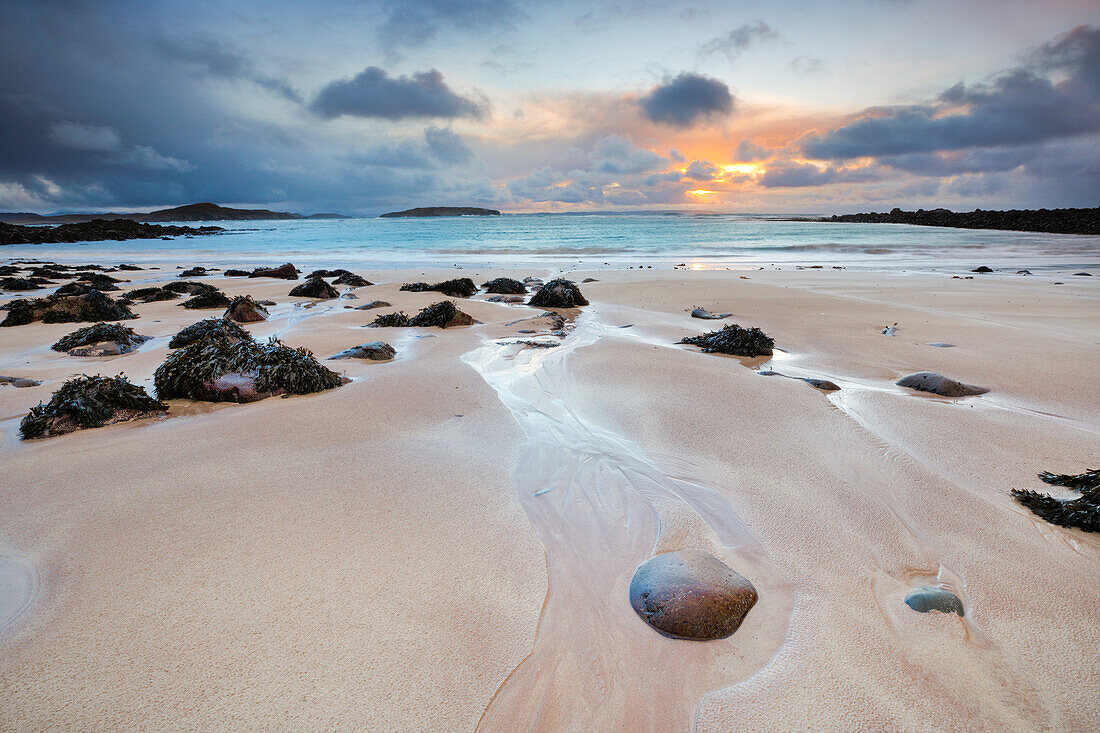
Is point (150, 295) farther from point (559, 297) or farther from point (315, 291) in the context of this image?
point (559, 297)

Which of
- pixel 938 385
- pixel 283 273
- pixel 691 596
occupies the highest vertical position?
pixel 283 273

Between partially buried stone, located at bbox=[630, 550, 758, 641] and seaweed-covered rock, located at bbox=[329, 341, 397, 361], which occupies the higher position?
seaweed-covered rock, located at bbox=[329, 341, 397, 361]

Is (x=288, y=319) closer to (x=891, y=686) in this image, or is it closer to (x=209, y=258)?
(x=891, y=686)

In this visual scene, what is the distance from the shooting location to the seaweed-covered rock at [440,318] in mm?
6902

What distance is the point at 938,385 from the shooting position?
406cm

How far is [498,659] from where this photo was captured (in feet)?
5.24

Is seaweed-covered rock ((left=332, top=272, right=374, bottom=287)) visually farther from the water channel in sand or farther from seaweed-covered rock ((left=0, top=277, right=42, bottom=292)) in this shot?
the water channel in sand

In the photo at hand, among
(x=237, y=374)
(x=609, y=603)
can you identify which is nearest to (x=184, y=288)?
(x=237, y=374)

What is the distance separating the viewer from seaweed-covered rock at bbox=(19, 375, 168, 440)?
3129mm

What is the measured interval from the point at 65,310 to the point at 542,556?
9.35 metres

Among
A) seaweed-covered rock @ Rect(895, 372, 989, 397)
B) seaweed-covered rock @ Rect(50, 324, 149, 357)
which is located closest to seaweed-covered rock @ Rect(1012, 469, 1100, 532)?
seaweed-covered rock @ Rect(895, 372, 989, 397)

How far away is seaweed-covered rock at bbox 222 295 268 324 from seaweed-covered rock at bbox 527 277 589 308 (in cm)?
451

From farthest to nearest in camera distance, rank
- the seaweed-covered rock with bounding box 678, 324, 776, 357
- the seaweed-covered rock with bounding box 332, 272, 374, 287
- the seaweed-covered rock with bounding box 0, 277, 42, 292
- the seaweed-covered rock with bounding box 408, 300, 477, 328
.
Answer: the seaweed-covered rock with bounding box 332, 272, 374, 287
the seaweed-covered rock with bounding box 0, 277, 42, 292
the seaweed-covered rock with bounding box 408, 300, 477, 328
the seaweed-covered rock with bounding box 678, 324, 776, 357

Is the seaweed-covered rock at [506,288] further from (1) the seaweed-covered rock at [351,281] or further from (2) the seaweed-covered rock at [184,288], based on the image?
(2) the seaweed-covered rock at [184,288]
